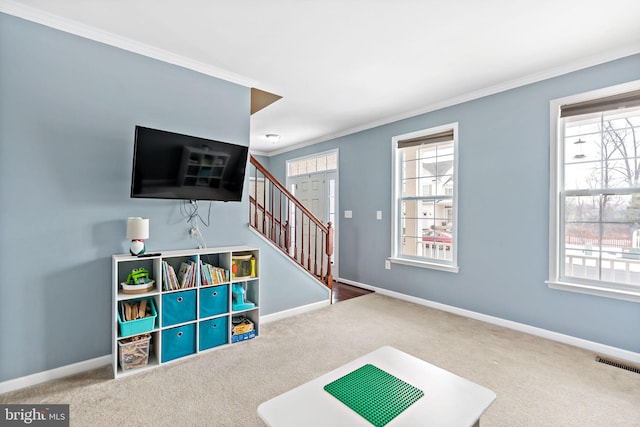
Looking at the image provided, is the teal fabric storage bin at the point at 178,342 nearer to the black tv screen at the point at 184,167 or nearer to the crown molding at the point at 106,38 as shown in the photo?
the black tv screen at the point at 184,167

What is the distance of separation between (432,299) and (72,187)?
3.88 meters

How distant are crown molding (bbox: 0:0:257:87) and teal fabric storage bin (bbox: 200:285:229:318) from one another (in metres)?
2.04

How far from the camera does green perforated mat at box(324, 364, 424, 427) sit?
126cm

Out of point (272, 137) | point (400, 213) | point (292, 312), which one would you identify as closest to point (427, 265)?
point (400, 213)

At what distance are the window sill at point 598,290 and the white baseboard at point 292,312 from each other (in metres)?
2.41

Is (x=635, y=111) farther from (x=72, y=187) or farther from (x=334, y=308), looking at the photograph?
(x=72, y=187)

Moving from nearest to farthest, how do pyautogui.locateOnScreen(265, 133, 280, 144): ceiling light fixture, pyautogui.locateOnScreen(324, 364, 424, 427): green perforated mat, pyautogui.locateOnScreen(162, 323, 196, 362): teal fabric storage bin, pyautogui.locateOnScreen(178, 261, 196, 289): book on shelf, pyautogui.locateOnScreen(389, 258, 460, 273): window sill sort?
pyautogui.locateOnScreen(324, 364, 424, 427): green perforated mat
pyautogui.locateOnScreen(162, 323, 196, 362): teal fabric storage bin
pyautogui.locateOnScreen(178, 261, 196, 289): book on shelf
pyautogui.locateOnScreen(389, 258, 460, 273): window sill
pyautogui.locateOnScreen(265, 133, 280, 144): ceiling light fixture

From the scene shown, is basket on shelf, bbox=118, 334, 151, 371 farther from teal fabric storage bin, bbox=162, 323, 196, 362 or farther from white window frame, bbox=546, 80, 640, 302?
white window frame, bbox=546, 80, 640, 302

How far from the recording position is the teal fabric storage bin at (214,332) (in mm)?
2645

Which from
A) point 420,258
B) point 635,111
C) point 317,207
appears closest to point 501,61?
point 635,111

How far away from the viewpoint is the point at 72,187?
7.50 feet

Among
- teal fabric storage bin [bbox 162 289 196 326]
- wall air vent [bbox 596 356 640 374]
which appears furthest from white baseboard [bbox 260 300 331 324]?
wall air vent [bbox 596 356 640 374]

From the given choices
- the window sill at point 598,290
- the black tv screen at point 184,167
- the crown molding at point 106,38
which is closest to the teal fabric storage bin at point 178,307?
the black tv screen at point 184,167

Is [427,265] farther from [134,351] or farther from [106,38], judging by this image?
[106,38]
